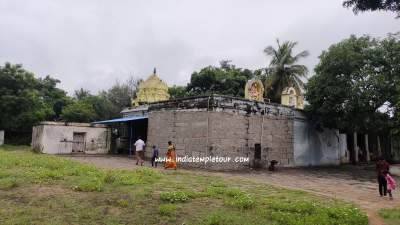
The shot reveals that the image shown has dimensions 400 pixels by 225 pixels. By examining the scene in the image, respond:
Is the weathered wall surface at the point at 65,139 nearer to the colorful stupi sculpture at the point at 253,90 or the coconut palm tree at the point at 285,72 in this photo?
the colorful stupi sculpture at the point at 253,90

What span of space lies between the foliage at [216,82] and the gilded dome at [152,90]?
1029cm

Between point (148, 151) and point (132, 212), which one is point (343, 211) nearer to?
point (132, 212)

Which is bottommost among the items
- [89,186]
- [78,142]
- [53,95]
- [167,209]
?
[167,209]

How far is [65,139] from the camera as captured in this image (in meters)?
23.3

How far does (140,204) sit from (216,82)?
103ft

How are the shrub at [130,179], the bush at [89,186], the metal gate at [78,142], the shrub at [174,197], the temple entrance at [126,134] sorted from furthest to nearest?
the temple entrance at [126,134] < the metal gate at [78,142] < the shrub at [130,179] < the bush at [89,186] < the shrub at [174,197]

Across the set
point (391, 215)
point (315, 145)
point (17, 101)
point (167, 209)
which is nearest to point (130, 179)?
point (167, 209)

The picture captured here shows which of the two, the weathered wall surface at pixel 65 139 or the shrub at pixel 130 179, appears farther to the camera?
the weathered wall surface at pixel 65 139

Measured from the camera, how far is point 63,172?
38.2 ft

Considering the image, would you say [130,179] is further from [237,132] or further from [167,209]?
[237,132]

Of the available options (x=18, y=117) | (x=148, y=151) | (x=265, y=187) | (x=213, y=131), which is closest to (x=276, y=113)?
(x=213, y=131)

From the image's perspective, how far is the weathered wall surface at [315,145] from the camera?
865 inches

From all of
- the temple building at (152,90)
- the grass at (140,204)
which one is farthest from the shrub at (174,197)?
the temple building at (152,90)

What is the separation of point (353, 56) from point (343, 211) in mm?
13833
